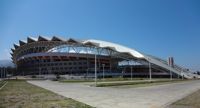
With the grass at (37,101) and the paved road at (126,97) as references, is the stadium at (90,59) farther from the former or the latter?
the grass at (37,101)

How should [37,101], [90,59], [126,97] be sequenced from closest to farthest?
[37,101] < [126,97] < [90,59]

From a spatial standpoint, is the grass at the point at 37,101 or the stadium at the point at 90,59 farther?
the stadium at the point at 90,59

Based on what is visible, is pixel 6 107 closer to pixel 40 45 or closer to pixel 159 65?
pixel 159 65

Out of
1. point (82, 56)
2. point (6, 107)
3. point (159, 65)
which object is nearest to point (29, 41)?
point (82, 56)

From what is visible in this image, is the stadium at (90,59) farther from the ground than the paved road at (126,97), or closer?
farther from the ground

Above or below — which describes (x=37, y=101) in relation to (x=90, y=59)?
below

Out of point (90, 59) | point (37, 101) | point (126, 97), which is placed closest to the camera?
point (37, 101)

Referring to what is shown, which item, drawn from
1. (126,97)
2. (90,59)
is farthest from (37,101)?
(90,59)

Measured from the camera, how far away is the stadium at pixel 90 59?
11900 cm

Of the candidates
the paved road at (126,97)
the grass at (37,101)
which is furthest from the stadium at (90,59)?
the grass at (37,101)

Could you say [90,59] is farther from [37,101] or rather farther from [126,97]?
[37,101]

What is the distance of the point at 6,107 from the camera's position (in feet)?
43.5

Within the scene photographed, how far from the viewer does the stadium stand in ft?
390

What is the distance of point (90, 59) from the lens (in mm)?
122562
